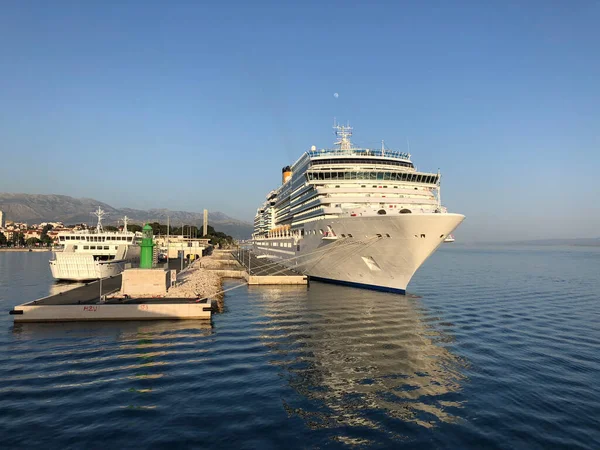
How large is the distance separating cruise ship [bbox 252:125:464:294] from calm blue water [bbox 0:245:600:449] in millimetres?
6074

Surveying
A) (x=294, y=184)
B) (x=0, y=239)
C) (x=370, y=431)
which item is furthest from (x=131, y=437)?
(x=0, y=239)

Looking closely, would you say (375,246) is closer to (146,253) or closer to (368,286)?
(368,286)

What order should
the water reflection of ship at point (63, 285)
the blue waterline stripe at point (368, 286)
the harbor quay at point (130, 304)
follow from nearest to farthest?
the harbor quay at point (130, 304)
the blue waterline stripe at point (368, 286)
the water reflection of ship at point (63, 285)

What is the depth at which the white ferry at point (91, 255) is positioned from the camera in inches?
1751

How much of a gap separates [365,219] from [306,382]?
16.8m

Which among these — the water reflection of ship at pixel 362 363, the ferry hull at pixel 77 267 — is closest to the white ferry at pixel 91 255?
the ferry hull at pixel 77 267

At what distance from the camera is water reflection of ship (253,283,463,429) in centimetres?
1155

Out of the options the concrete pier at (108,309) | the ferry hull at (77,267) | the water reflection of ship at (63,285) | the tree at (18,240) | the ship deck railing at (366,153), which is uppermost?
→ the tree at (18,240)

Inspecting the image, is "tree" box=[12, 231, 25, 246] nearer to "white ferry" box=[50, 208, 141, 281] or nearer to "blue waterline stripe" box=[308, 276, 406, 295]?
"white ferry" box=[50, 208, 141, 281]

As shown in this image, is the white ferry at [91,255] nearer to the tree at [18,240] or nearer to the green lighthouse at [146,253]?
the green lighthouse at [146,253]

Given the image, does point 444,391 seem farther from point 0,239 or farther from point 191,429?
point 0,239

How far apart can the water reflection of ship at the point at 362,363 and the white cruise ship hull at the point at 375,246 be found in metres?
3.92

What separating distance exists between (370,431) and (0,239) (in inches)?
7904

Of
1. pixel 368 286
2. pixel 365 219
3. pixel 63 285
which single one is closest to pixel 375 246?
pixel 365 219
